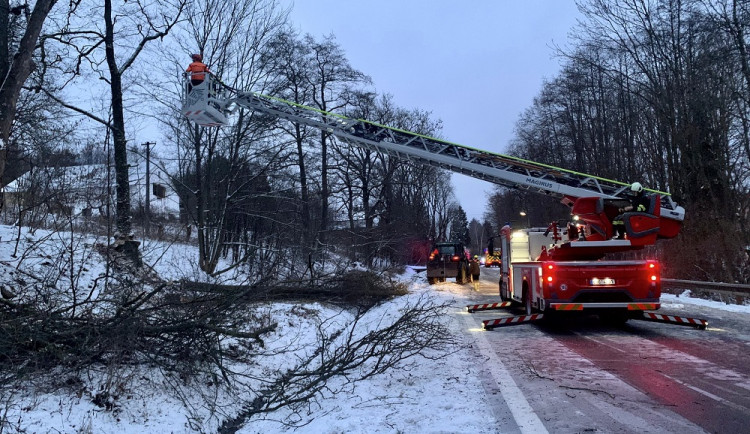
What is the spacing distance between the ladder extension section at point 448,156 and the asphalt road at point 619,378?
3.60 metres

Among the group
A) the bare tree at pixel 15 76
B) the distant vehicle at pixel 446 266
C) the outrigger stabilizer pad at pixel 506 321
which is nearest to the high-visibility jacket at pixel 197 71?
the bare tree at pixel 15 76

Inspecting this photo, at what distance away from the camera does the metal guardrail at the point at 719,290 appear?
45.5 feet

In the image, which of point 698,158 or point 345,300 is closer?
point 345,300

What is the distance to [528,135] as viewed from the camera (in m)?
51.9

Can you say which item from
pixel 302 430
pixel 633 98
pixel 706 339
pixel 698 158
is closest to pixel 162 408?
pixel 302 430

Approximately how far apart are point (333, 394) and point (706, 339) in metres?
6.94

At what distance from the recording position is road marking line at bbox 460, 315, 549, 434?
15.2ft

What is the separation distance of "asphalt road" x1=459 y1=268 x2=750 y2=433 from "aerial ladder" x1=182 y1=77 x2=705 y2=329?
0.82 m

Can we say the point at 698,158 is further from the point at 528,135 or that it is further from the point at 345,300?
the point at 528,135

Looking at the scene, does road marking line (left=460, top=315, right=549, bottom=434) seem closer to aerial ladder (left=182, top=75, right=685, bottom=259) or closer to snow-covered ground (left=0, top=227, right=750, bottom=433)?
snow-covered ground (left=0, top=227, right=750, bottom=433)

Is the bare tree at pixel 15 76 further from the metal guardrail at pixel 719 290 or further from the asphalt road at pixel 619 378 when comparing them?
the metal guardrail at pixel 719 290

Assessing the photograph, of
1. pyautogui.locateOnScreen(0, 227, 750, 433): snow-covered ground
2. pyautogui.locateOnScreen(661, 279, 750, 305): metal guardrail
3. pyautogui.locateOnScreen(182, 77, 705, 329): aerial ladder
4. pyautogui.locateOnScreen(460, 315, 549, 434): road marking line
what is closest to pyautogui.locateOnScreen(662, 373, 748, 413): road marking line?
pyautogui.locateOnScreen(460, 315, 549, 434): road marking line

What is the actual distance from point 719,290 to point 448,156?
8996mm

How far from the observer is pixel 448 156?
13070 millimetres
